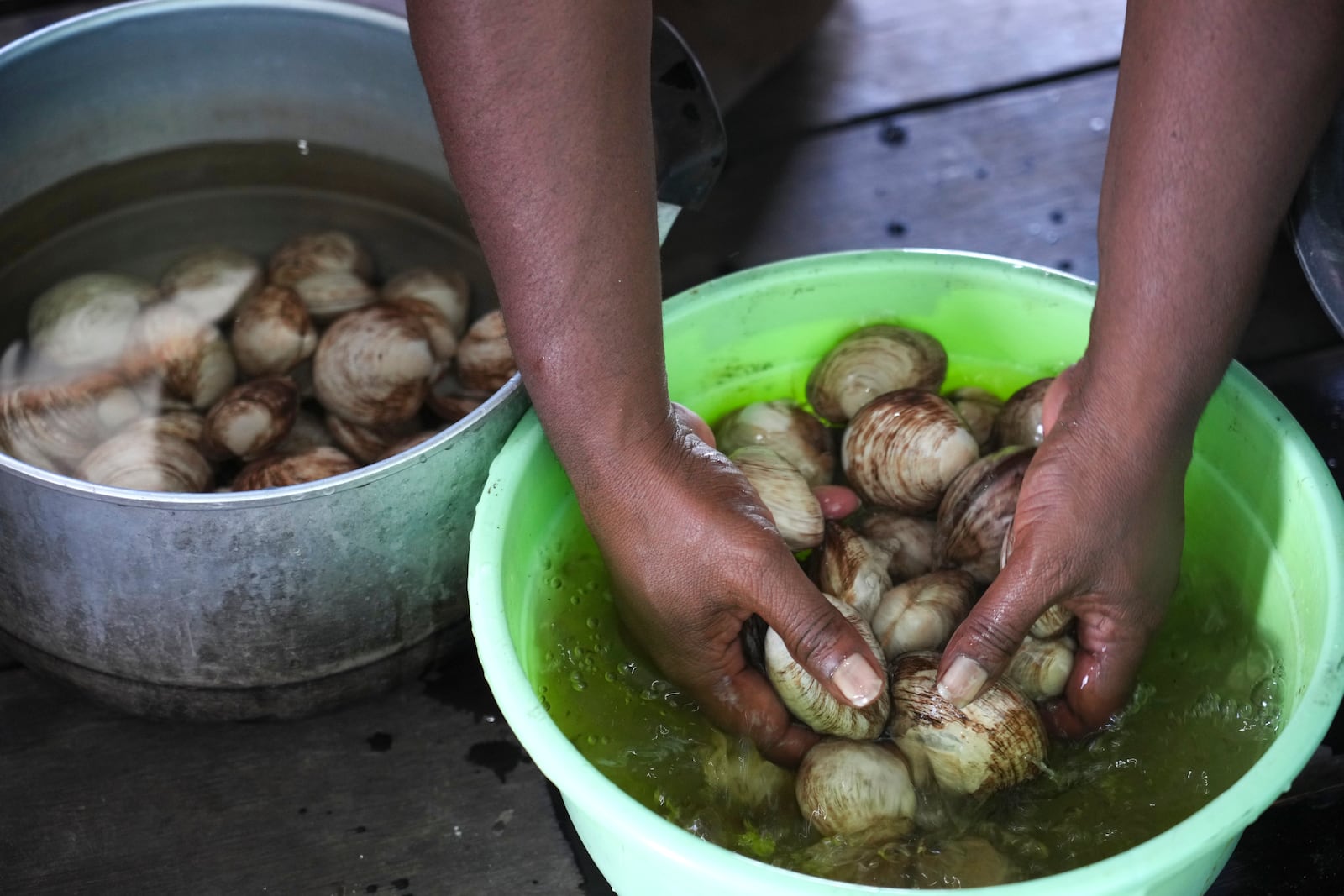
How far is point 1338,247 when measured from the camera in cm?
106

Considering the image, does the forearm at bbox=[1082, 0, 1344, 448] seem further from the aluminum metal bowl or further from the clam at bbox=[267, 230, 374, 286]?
the clam at bbox=[267, 230, 374, 286]

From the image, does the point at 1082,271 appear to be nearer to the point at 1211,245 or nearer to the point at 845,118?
the point at 845,118

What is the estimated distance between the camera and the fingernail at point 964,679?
85 centimetres

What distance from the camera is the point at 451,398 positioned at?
1.25 m

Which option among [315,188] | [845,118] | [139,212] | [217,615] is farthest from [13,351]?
[845,118]

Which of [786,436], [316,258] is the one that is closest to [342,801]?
[786,436]

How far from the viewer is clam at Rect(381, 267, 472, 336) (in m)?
1.33

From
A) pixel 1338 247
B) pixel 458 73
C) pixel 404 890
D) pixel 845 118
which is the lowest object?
pixel 404 890

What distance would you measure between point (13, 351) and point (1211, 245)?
1.10 meters

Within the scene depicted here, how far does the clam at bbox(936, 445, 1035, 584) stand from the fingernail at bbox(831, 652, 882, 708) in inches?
9.2

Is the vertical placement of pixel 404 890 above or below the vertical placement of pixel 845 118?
below

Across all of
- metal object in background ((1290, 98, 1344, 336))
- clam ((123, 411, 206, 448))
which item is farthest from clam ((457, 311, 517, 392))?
metal object in background ((1290, 98, 1344, 336))

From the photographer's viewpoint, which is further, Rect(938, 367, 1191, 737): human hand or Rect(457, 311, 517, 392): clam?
Rect(457, 311, 517, 392): clam

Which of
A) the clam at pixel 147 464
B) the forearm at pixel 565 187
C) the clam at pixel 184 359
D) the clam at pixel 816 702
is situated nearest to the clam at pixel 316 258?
the clam at pixel 184 359
